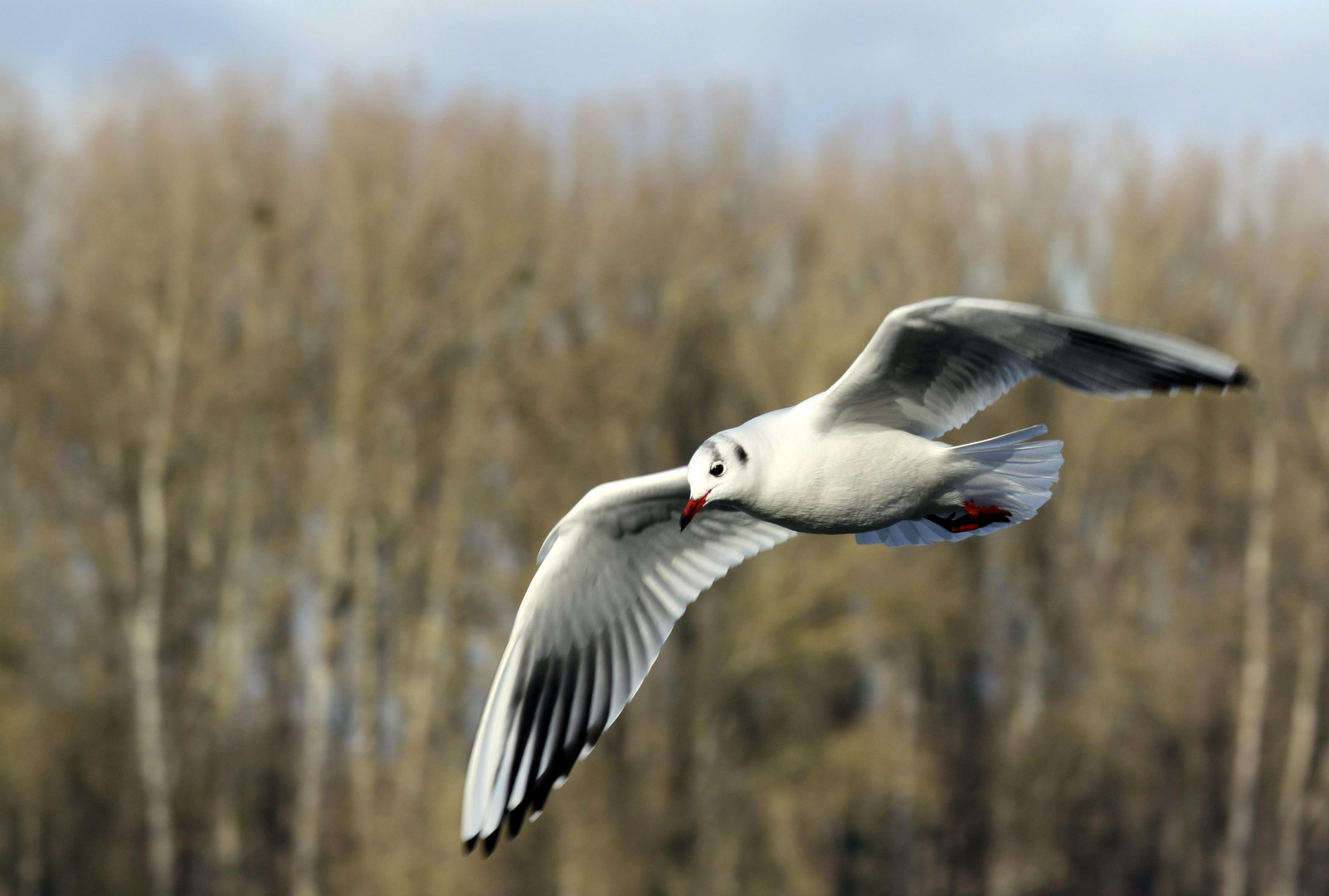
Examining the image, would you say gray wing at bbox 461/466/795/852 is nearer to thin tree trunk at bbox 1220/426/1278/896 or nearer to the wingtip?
the wingtip

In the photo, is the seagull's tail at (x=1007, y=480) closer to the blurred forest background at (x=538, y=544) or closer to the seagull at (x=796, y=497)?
the seagull at (x=796, y=497)

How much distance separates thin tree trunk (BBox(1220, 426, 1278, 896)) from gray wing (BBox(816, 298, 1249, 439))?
1557 centimetres

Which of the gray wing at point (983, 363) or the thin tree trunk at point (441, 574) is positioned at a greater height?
the gray wing at point (983, 363)

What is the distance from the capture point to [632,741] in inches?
582

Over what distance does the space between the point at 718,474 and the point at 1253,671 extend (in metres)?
16.3

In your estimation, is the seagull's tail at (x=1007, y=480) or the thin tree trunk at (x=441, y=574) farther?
the thin tree trunk at (x=441, y=574)

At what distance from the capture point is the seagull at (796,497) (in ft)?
13.8

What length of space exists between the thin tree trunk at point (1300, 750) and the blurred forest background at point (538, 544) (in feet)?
0.18

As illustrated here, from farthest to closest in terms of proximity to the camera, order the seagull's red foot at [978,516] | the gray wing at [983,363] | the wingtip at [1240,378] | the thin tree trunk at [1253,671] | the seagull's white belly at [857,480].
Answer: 1. the thin tree trunk at [1253,671]
2. the seagull's red foot at [978,516]
3. the seagull's white belly at [857,480]
4. the gray wing at [983,363]
5. the wingtip at [1240,378]

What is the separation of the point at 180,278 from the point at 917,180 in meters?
10.3

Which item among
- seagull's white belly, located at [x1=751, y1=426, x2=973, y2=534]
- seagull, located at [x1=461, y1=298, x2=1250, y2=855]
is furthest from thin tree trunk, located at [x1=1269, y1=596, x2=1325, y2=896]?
seagull's white belly, located at [x1=751, y1=426, x2=973, y2=534]

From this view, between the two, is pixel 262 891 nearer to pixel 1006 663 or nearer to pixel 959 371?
pixel 1006 663

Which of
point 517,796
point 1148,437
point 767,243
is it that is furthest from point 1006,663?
point 517,796

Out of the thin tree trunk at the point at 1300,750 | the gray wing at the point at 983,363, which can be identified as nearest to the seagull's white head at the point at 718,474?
the gray wing at the point at 983,363
